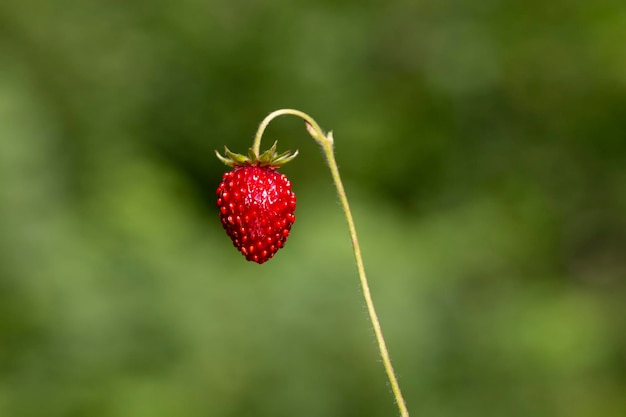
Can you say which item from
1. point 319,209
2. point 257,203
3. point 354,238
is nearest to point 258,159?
point 257,203

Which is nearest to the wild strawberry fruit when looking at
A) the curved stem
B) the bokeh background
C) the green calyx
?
the green calyx

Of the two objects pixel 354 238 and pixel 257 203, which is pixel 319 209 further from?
pixel 354 238

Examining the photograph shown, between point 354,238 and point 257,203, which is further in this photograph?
point 257,203

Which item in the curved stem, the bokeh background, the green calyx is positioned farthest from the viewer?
the bokeh background

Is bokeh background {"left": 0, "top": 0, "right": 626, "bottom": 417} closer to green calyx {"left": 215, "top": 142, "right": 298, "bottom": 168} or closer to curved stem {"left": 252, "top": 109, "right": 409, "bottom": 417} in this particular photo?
green calyx {"left": 215, "top": 142, "right": 298, "bottom": 168}

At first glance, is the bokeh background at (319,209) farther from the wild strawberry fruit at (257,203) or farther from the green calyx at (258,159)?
the green calyx at (258,159)

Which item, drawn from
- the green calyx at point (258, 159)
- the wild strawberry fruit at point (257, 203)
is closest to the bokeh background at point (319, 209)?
the wild strawberry fruit at point (257, 203)
